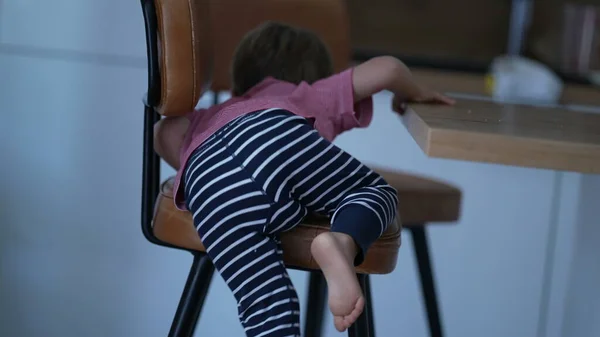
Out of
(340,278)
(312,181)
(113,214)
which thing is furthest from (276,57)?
(113,214)

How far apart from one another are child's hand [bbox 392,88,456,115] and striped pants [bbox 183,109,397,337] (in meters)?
0.21

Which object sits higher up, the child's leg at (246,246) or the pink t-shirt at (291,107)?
the pink t-shirt at (291,107)

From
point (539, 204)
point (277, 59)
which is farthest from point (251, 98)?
point (539, 204)

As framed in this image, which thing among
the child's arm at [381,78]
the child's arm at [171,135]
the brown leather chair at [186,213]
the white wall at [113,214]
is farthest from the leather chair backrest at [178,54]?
the white wall at [113,214]

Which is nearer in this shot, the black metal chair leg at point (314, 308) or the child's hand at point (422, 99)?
the child's hand at point (422, 99)

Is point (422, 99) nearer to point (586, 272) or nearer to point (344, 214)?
point (344, 214)

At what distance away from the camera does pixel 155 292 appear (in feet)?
5.94

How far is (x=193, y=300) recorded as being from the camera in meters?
1.05

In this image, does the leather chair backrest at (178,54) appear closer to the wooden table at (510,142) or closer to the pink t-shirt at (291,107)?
the pink t-shirt at (291,107)

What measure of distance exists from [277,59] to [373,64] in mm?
162

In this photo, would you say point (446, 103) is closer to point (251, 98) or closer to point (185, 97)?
point (251, 98)

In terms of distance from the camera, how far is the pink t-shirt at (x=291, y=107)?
98 cm

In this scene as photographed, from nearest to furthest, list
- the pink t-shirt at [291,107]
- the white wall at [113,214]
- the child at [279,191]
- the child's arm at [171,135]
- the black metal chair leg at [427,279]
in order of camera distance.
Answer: the child at [279,191], the pink t-shirt at [291,107], the child's arm at [171,135], the black metal chair leg at [427,279], the white wall at [113,214]

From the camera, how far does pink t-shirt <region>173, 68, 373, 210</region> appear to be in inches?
38.8
